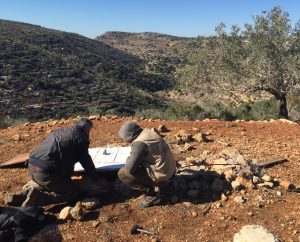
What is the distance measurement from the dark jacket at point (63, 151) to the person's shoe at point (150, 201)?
96 centimetres

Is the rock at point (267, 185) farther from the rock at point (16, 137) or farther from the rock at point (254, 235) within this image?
the rock at point (16, 137)

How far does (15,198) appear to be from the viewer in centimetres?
648

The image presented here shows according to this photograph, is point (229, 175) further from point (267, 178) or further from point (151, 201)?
point (151, 201)

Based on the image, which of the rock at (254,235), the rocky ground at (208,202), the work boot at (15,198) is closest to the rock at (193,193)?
the rocky ground at (208,202)

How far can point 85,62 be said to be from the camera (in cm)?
4462

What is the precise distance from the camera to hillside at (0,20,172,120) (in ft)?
91.5

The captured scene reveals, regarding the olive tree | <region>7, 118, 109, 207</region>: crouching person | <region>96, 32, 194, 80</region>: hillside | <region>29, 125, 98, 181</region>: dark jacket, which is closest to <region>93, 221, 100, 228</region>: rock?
<region>7, 118, 109, 207</region>: crouching person

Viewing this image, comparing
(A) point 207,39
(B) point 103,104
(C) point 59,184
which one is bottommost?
(B) point 103,104

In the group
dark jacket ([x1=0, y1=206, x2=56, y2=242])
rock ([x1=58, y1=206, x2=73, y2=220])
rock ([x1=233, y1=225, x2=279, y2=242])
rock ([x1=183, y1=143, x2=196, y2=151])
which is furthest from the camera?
rock ([x1=183, y1=143, x2=196, y2=151])

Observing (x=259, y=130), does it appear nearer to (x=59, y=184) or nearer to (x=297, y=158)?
(x=297, y=158)

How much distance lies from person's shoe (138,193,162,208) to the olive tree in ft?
34.6

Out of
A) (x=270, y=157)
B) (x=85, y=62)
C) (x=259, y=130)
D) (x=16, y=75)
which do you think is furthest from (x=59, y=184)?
(x=85, y=62)

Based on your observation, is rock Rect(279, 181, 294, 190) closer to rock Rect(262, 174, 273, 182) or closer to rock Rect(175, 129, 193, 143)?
rock Rect(262, 174, 273, 182)

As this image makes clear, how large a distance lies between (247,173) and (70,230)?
273cm
